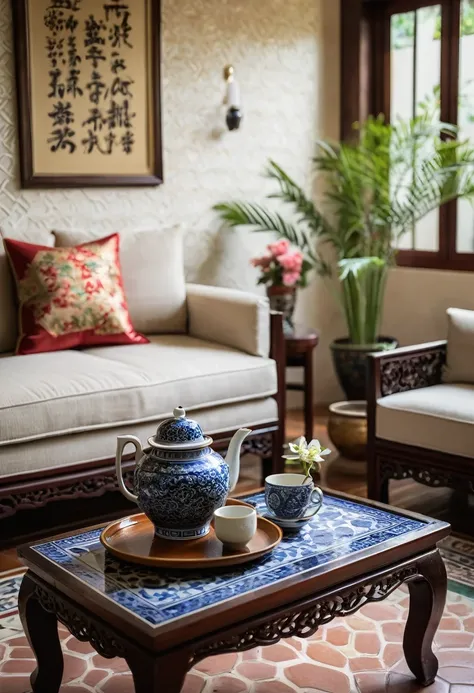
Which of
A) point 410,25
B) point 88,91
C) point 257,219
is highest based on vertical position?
A: point 410,25

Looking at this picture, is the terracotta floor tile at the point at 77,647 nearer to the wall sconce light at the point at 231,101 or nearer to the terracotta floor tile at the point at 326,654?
the terracotta floor tile at the point at 326,654

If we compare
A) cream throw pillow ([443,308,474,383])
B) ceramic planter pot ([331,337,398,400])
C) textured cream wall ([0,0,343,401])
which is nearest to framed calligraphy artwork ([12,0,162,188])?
textured cream wall ([0,0,343,401])

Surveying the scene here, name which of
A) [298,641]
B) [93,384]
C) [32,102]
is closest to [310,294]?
[32,102]

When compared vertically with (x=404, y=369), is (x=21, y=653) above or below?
below

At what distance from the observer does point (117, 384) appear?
10.4 ft

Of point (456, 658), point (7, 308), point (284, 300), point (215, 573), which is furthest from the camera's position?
point (284, 300)

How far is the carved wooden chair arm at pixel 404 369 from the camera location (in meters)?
3.33

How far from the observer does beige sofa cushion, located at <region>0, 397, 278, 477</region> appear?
2953 millimetres

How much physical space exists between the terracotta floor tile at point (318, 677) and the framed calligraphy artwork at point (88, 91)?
2423 mm

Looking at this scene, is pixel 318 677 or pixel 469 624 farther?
pixel 469 624

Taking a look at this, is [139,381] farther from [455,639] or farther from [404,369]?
[455,639]

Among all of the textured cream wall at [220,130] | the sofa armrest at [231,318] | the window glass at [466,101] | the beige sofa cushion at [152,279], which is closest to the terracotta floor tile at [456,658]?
the sofa armrest at [231,318]

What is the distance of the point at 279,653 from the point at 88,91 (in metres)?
2.64

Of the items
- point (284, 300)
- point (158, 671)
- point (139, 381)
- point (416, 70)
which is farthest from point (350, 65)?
point (158, 671)
